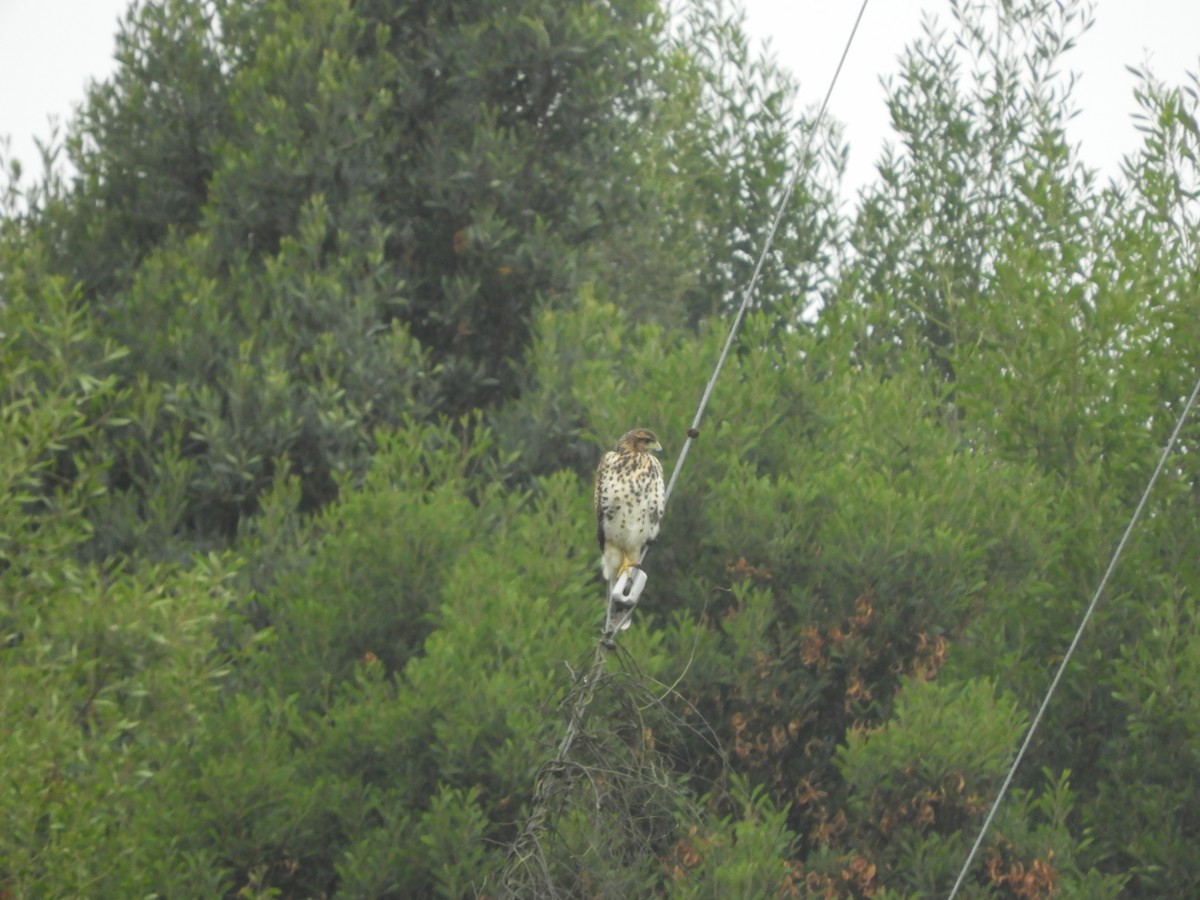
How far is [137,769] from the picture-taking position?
10.6 metres

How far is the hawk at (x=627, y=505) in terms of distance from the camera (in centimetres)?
907

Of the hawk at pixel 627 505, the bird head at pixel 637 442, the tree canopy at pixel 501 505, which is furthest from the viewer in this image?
the tree canopy at pixel 501 505

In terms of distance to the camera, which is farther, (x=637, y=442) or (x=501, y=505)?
(x=501, y=505)

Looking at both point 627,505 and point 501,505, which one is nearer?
point 627,505

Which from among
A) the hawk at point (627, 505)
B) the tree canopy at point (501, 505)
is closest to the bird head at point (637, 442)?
the hawk at point (627, 505)

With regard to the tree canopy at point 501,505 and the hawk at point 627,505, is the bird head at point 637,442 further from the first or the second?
the tree canopy at point 501,505

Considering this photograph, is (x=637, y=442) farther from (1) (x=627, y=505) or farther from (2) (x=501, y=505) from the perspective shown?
(2) (x=501, y=505)

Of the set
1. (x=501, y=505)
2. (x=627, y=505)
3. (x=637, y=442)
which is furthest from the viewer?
(x=501, y=505)

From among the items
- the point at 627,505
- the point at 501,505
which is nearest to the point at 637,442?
the point at 627,505

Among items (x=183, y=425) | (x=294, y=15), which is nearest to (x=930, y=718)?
(x=183, y=425)

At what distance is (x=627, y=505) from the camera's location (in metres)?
9.10

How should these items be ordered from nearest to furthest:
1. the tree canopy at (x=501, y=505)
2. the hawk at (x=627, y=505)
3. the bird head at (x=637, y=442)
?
the hawk at (x=627, y=505) < the bird head at (x=637, y=442) < the tree canopy at (x=501, y=505)

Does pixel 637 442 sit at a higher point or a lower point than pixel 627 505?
higher

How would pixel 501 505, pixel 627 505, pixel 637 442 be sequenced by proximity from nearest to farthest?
pixel 627 505, pixel 637 442, pixel 501 505
